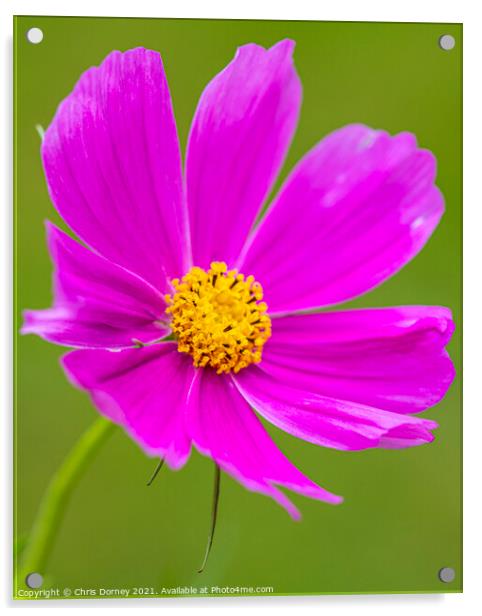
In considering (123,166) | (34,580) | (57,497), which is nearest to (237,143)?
(123,166)

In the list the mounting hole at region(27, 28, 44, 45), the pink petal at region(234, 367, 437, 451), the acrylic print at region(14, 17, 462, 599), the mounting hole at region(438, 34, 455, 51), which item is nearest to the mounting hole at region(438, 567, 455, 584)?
the acrylic print at region(14, 17, 462, 599)

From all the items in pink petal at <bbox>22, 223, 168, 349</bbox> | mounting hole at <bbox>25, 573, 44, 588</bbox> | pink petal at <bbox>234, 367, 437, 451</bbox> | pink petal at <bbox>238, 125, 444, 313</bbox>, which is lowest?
mounting hole at <bbox>25, 573, 44, 588</bbox>

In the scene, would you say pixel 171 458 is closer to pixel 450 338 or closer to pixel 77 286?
pixel 77 286

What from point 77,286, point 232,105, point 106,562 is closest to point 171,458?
point 77,286

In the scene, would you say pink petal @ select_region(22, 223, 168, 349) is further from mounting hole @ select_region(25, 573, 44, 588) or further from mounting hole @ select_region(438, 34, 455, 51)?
mounting hole @ select_region(438, 34, 455, 51)

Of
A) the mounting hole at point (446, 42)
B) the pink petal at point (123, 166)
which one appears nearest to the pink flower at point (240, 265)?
the pink petal at point (123, 166)

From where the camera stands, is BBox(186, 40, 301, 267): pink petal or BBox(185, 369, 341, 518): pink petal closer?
BBox(185, 369, 341, 518): pink petal
